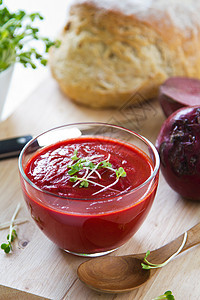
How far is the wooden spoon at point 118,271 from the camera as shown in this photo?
166 cm

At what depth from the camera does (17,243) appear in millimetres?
1927

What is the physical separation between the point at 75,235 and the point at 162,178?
30.6 inches

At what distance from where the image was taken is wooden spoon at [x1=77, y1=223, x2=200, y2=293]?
1655 millimetres

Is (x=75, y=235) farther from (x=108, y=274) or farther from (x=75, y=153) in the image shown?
(x=75, y=153)

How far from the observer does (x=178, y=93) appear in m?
2.60

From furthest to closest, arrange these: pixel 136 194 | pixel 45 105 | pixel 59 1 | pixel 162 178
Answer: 1. pixel 59 1
2. pixel 45 105
3. pixel 162 178
4. pixel 136 194

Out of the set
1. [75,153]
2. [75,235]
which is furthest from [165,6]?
[75,235]

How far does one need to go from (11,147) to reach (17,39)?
65cm

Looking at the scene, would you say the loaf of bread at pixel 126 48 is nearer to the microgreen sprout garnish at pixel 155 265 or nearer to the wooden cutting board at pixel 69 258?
the wooden cutting board at pixel 69 258

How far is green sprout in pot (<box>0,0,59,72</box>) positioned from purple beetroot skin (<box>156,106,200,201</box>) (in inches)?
34.0

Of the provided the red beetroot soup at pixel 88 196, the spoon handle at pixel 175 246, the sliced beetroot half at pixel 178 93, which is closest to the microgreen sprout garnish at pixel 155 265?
the spoon handle at pixel 175 246

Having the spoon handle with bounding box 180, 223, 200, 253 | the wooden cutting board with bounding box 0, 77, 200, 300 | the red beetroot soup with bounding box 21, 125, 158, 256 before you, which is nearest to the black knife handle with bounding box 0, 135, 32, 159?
the wooden cutting board with bounding box 0, 77, 200, 300

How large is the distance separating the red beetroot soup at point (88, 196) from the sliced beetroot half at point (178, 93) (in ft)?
2.37

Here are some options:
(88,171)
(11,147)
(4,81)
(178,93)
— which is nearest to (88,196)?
(88,171)
